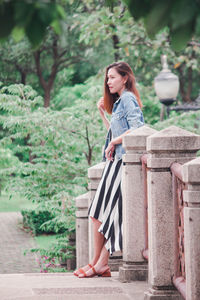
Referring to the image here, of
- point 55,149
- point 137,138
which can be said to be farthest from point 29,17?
point 55,149

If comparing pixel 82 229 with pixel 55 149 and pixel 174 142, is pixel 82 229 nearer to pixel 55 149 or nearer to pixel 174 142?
pixel 55 149

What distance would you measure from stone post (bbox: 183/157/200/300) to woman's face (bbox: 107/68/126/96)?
2351mm

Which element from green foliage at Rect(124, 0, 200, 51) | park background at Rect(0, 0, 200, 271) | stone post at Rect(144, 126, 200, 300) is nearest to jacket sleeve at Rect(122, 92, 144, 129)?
park background at Rect(0, 0, 200, 271)

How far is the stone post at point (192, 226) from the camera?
134 inches

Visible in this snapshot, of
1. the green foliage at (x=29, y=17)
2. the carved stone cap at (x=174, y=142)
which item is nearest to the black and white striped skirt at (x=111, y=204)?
the carved stone cap at (x=174, y=142)

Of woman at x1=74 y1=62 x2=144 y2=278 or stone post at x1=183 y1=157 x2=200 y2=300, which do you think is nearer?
stone post at x1=183 y1=157 x2=200 y2=300

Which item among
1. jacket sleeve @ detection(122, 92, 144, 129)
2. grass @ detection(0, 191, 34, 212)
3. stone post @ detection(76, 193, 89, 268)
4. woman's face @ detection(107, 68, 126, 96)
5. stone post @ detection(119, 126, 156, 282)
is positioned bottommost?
grass @ detection(0, 191, 34, 212)

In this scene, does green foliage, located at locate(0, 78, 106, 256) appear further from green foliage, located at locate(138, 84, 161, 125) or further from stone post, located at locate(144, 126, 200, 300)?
green foliage, located at locate(138, 84, 161, 125)

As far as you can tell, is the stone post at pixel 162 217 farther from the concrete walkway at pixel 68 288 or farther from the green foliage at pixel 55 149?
the green foliage at pixel 55 149

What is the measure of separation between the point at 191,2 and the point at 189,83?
2578cm

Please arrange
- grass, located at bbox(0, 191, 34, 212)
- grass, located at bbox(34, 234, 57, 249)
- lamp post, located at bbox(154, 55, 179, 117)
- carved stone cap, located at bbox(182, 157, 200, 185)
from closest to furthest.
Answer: carved stone cap, located at bbox(182, 157, 200, 185) → lamp post, located at bbox(154, 55, 179, 117) → grass, located at bbox(34, 234, 57, 249) → grass, located at bbox(0, 191, 34, 212)

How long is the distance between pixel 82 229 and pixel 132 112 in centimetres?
313

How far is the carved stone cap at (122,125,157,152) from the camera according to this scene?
5.15 m

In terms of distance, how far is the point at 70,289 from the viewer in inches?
195
